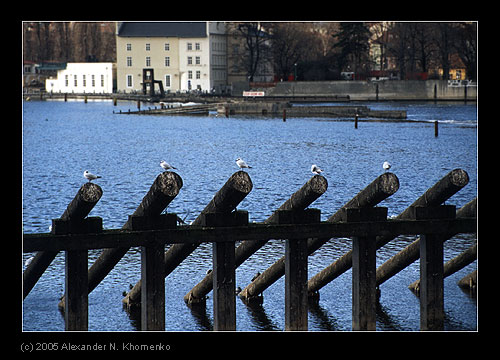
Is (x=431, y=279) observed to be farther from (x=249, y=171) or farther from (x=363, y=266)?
(x=249, y=171)

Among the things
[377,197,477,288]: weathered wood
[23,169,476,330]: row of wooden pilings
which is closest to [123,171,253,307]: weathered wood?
[23,169,476,330]: row of wooden pilings

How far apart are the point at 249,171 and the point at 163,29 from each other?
9662 centimetres

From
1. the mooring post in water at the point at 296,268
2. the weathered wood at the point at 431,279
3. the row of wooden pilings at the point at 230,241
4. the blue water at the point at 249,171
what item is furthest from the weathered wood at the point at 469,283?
the mooring post in water at the point at 296,268

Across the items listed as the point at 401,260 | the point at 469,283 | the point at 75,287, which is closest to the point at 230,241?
the point at 75,287

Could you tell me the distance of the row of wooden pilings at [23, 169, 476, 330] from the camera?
1263 cm

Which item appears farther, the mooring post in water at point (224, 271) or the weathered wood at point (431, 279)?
the weathered wood at point (431, 279)

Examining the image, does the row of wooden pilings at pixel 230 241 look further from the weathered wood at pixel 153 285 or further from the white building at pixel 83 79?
the white building at pixel 83 79

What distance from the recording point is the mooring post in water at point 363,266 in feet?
44.4

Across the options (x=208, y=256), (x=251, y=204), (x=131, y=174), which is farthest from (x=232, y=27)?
(x=208, y=256)

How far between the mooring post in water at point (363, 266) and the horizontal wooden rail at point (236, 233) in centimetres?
10

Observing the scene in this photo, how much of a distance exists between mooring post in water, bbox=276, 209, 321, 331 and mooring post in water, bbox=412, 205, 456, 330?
4.91ft

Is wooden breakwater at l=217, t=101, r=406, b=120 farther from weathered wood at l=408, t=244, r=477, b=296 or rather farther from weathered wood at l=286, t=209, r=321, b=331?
weathered wood at l=286, t=209, r=321, b=331

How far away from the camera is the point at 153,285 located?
508 inches
